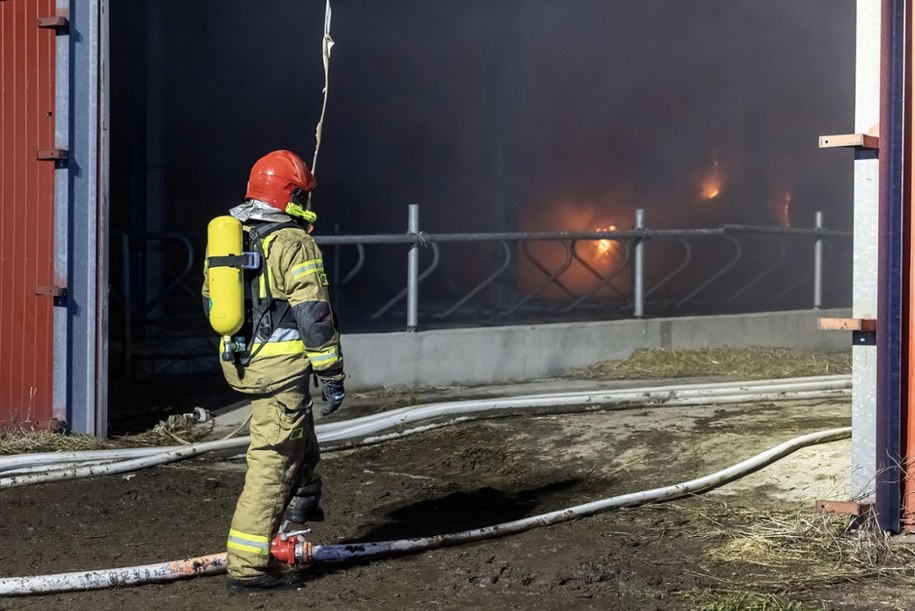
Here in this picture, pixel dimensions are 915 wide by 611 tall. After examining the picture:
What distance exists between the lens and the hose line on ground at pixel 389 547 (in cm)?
403

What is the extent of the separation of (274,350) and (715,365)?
5.66 metres

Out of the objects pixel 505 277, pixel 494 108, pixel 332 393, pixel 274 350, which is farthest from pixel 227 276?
pixel 494 108

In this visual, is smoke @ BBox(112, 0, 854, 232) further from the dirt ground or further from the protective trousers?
the protective trousers

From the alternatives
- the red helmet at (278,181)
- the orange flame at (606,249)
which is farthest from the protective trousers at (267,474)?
the orange flame at (606,249)

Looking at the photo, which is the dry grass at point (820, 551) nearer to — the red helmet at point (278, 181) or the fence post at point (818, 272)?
the red helmet at point (278, 181)

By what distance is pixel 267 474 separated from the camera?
4.15 m

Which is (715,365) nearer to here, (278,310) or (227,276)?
(278,310)

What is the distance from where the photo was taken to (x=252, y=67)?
14.6 metres

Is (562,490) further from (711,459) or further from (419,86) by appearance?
(419,86)

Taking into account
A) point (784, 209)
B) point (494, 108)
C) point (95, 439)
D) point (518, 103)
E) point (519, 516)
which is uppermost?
point (518, 103)

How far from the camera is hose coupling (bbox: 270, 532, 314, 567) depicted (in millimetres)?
4188

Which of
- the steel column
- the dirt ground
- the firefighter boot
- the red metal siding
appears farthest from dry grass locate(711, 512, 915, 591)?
the red metal siding

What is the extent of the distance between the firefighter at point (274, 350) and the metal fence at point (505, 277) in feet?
6.20

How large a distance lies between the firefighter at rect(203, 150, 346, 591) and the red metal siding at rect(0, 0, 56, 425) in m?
2.66
